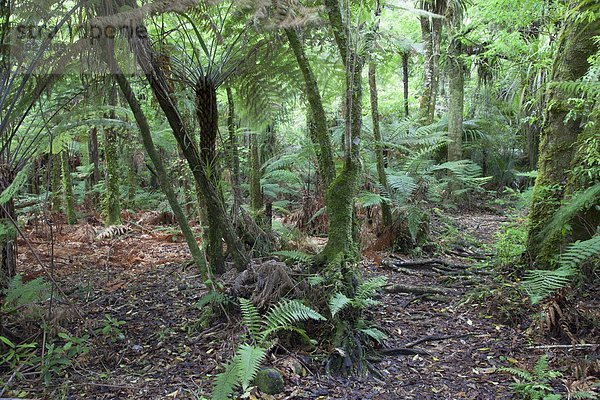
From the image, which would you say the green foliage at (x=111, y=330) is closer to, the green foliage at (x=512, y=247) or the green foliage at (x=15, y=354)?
the green foliage at (x=15, y=354)

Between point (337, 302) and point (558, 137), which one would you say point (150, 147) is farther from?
point (558, 137)

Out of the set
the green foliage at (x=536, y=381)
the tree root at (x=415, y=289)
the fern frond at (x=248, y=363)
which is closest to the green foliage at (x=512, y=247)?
the tree root at (x=415, y=289)

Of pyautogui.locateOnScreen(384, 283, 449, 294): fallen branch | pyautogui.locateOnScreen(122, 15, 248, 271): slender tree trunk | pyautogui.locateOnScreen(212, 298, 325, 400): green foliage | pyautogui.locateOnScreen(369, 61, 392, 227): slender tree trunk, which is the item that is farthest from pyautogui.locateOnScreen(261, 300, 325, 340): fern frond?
pyautogui.locateOnScreen(369, 61, 392, 227): slender tree trunk

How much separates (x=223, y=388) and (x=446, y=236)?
4541 millimetres

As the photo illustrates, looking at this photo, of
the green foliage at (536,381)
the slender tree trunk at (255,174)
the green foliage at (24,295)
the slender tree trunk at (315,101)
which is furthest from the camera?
the slender tree trunk at (255,174)

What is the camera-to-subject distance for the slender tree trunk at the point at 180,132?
8.88 ft

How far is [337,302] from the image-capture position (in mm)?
2709

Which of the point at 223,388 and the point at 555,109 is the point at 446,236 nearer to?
the point at 555,109

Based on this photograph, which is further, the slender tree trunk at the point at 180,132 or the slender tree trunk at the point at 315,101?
the slender tree trunk at the point at 315,101

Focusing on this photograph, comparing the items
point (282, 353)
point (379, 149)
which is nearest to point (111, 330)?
point (282, 353)

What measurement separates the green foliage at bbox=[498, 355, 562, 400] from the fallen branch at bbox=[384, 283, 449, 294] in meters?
1.42

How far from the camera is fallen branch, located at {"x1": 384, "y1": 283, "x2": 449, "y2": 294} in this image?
406 centimetres

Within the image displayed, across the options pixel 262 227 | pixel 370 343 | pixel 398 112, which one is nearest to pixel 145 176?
pixel 398 112

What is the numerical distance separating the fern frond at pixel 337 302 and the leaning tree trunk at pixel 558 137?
2.11 meters
